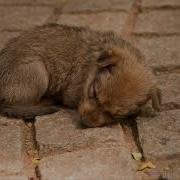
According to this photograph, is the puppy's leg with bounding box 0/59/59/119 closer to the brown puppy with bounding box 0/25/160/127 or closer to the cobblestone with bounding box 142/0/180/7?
the brown puppy with bounding box 0/25/160/127

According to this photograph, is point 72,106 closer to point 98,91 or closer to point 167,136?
point 98,91

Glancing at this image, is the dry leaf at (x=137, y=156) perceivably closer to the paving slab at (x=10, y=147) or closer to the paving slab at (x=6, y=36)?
the paving slab at (x=10, y=147)

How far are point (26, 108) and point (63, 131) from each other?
498mm

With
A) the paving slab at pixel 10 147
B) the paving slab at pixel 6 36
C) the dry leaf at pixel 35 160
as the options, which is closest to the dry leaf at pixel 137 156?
the dry leaf at pixel 35 160

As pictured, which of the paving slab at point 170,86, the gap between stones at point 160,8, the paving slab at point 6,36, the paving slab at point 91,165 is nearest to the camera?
the paving slab at point 91,165

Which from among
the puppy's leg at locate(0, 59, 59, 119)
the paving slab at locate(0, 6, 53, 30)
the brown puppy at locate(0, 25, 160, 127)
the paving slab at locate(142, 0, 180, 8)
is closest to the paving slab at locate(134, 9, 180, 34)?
the paving slab at locate(142, 0, 180, 8)

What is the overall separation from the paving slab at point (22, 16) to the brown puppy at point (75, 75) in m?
1.56

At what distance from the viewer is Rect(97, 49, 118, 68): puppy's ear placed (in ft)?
16.9

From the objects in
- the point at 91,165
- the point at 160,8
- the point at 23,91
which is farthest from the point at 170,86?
the point at 160,8

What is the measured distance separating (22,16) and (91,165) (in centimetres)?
364

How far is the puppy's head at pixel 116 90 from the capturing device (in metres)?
5.02

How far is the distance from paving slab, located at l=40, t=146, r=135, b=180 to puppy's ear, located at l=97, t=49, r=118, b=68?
699 mm

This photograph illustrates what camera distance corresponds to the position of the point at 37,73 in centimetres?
566

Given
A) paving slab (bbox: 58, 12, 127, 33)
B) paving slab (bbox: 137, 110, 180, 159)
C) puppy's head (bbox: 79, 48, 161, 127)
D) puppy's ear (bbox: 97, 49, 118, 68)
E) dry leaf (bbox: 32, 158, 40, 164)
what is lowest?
paving slab (bbox: 58, 12, 127, 33)
